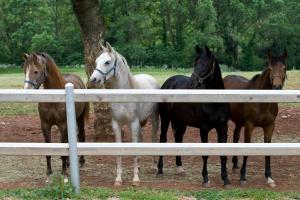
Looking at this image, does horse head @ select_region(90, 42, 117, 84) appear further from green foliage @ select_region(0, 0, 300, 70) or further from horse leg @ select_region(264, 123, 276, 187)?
green foliage @ select_region(0, 0, 300, 70)

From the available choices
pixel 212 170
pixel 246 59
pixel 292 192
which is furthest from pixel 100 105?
pixel 246 59

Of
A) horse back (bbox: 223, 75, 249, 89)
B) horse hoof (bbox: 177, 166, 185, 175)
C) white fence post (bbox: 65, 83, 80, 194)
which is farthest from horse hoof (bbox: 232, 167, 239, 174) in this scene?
white fence post (bbox: 65, 83, 80, 194)

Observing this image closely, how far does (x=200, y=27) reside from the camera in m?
63.2

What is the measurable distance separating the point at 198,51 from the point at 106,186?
234 cm

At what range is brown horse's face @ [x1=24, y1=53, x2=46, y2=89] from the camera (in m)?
7.23

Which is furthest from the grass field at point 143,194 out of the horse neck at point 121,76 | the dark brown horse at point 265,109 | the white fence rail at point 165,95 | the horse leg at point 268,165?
the horse neck at point 121,76

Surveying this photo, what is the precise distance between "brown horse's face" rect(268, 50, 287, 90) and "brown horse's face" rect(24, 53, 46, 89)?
3.39m

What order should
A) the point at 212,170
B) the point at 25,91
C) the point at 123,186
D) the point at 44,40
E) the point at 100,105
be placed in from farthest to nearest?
1. the point at 44,40
2. the point at 100,105
3. the point at 212,170
4. the point at 123,186
5. the point at 25,91

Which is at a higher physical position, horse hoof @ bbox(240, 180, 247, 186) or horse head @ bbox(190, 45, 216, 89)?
horse head @ bbox(190, 45, 216, 89)

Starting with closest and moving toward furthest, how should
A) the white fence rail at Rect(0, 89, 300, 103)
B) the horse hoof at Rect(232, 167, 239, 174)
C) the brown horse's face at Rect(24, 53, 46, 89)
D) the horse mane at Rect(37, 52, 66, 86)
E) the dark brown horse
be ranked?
the white fence rail at Rect(0, 89, 300, 103) < the dark brown horse < the brown horse's face at Rect(24, 53, 46, 89) < the horse mane at Rect(37, 52, 66, 86) < the horse hoof at Rect(232, 167, 239, 174)

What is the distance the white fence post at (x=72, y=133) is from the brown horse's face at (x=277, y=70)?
288cm

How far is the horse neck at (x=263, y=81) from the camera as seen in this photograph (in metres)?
7.39

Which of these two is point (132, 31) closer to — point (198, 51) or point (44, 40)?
point (44, 40)

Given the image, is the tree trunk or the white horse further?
the tree trunk
